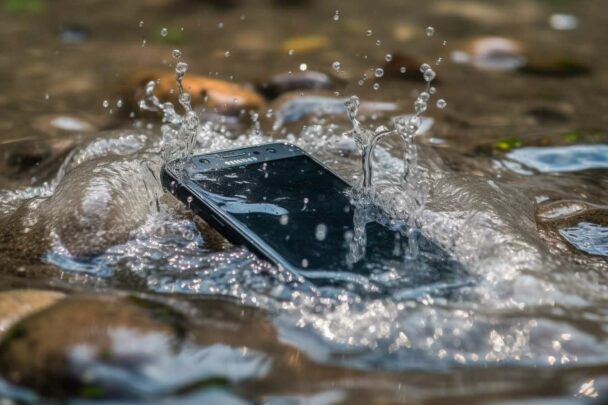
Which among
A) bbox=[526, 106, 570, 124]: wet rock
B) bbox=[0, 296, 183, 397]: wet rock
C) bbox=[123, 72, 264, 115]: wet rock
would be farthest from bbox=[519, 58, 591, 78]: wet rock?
bbox=[0, 296, 183, 397]: wet rock

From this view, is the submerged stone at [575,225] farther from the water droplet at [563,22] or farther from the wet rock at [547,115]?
the water droplet at [563,22]

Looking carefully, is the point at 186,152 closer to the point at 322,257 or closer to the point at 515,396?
the point at 322,257

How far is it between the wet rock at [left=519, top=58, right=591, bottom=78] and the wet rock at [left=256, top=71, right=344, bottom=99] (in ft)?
3.04

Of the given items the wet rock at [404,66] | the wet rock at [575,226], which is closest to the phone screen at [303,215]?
the wet rock at [575,226]

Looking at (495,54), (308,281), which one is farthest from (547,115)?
(308,281)

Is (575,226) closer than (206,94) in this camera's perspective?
Yes

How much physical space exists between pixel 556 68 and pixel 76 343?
288cm

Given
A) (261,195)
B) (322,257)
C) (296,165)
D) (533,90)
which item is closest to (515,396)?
(322,257)

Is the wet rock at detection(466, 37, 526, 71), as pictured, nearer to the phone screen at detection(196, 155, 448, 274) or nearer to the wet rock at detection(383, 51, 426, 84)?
the wet rock at detection(383, 51, 426, 84)

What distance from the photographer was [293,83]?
3330 millimetres

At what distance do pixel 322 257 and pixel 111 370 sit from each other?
47cm

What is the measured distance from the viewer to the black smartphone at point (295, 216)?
1.68 meters

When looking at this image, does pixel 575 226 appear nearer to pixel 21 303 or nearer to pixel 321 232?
pixel 321 232

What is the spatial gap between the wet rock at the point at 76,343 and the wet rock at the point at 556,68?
2.65 meters
